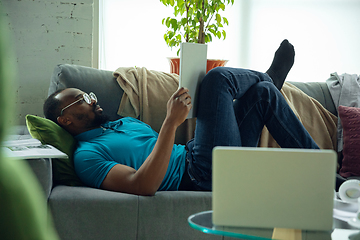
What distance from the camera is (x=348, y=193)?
80cm

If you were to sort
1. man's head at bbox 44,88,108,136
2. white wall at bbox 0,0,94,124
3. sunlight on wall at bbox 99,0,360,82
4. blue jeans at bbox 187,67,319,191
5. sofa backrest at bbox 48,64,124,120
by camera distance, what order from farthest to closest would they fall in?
sunlight on wall at bbox 99,0,360,82 < white wall at bbox 0,0,94,124 < sofa backrest at bbox 48,64,124,120 < man's head at bbox 44,88,108,136 < blue jeans at bbox 187,67,319,191

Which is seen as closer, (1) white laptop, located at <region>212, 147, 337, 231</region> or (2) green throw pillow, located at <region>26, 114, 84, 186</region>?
(1) white laptop, located at <region>212, 147, 337, 231</region>

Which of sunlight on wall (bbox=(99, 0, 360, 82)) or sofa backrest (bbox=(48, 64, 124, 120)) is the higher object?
sunlight on wall (bbox=(99, 0, 360, 82))

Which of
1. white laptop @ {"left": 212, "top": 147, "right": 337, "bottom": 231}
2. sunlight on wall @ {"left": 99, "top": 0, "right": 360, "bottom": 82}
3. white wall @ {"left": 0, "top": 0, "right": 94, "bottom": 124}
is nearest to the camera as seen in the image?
white laptop @ {"left": 212, "top": 147, "right": 337, "bottom": 231}

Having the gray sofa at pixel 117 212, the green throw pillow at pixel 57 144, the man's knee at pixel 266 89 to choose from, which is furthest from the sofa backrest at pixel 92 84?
the man's knee at pixel 266 89

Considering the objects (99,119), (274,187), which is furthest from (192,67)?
(274,187)

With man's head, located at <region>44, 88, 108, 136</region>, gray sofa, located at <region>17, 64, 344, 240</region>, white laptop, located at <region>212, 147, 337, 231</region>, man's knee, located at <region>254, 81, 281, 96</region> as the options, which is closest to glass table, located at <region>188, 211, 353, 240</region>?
white laptop, located at <region>212, 147, 337, 231</region>

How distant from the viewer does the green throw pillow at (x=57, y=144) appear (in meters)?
1.27

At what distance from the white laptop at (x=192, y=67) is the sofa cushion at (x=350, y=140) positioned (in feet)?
3.17

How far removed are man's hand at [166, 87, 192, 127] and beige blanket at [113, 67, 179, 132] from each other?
1.71 ft

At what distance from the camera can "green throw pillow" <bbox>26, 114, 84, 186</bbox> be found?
1.27m

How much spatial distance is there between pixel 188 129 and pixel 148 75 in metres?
0.40

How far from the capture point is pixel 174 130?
4.08 feet

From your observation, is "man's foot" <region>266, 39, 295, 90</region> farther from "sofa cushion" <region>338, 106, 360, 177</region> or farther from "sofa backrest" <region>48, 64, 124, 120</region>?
"sofa backrest" <region>48, 64, 124, 120</region>
